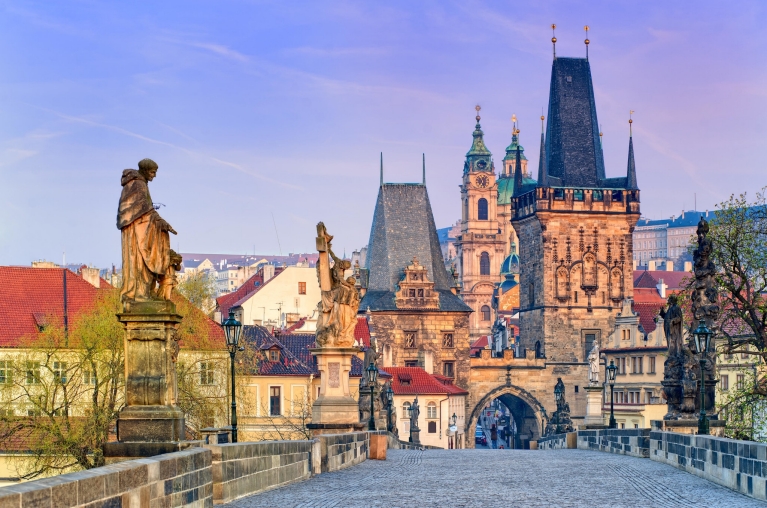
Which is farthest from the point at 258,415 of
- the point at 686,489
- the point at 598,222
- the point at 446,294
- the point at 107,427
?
the point at 686,489

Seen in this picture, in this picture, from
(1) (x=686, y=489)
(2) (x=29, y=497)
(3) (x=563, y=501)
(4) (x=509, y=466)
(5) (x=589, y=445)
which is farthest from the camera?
(5) (x=589, y=445)

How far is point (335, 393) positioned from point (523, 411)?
268ft

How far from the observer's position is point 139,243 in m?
14.3

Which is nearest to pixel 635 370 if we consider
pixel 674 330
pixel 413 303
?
pixel 413 303

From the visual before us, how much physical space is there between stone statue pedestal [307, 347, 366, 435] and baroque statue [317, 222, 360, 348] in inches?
10.0

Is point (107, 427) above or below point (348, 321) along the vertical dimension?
below

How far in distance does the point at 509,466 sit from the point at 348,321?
13.7 ft

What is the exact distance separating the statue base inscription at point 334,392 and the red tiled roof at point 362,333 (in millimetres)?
68398

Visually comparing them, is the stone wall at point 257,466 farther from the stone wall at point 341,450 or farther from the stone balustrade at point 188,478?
the stone wall at point 341,450

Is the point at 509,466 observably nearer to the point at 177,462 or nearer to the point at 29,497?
the point at 177,462

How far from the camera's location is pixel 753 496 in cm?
1697

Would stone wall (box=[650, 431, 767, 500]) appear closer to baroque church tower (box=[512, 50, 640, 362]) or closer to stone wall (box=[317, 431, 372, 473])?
stone wall (box=[317, 431, 372, 473])

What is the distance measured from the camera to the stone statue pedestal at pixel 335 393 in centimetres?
2708

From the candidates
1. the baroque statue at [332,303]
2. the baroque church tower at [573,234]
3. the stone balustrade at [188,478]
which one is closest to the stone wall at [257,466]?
the stone balustrade at [188,478]
